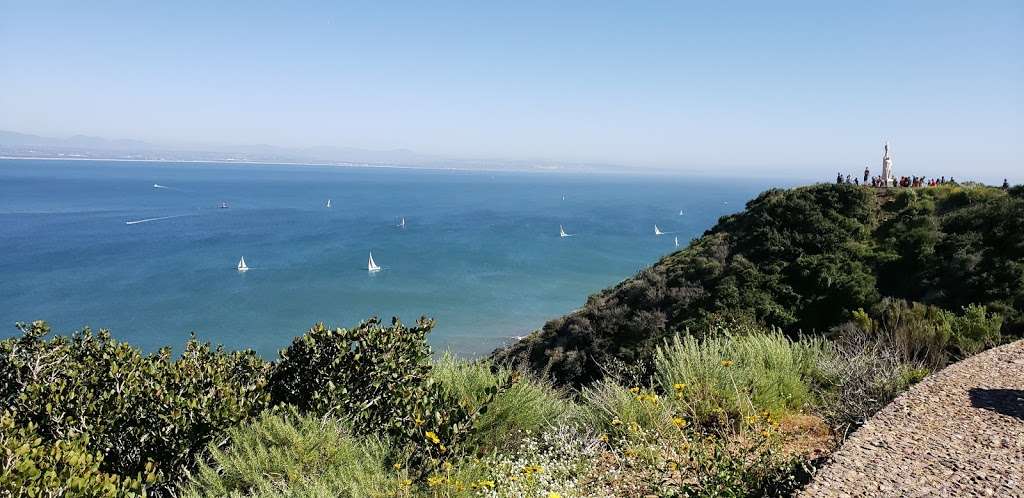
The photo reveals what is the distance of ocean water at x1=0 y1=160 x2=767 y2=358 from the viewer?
33.8 meters

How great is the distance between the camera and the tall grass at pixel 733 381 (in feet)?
16.3

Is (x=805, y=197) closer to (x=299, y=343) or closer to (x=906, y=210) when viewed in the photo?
(x=906, y=210)

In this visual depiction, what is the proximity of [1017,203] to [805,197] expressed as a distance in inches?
259

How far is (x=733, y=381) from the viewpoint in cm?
481

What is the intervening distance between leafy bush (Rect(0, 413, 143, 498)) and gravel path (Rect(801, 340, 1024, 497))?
418cm

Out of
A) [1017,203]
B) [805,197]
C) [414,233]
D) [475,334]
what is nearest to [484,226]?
[414,233]

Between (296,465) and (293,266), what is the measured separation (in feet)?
157

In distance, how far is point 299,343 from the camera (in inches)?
206

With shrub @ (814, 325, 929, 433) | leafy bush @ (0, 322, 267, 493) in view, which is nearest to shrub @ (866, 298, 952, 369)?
shrub @ (814, 325, 929, 433)

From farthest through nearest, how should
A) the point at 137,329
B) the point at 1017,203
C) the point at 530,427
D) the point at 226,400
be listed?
the point at 137,329 → the point at 1017,203 → the point at 530,427 → the point at 226,400

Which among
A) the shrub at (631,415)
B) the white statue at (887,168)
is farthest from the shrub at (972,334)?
the white statue at (887,168)

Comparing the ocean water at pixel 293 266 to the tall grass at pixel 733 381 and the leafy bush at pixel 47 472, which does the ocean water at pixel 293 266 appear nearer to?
the tall grass at pixel 733 381

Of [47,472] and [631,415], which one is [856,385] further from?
[47,472]

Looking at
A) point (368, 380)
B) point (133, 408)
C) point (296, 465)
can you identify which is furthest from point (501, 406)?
point (133, 408)
